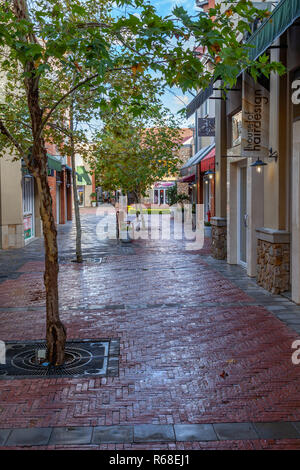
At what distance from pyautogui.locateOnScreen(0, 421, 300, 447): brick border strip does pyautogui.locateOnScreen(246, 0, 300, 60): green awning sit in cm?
482

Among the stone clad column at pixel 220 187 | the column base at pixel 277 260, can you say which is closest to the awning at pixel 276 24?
the column base at pixel 277 260

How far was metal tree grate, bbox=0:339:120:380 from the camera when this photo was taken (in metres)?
5.17

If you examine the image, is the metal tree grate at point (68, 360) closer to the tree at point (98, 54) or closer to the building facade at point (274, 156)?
the tree at point (98, 54)

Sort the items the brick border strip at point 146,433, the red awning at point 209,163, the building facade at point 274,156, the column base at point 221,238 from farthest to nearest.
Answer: the red awning at point 209,163, the column base at point 221,238, the building facade at point 274,156, the brick border strip at point 146,433

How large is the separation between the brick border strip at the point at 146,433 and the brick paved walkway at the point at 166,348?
0.08 metres

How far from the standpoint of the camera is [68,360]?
18.3ft

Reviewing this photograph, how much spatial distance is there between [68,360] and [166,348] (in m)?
1.25

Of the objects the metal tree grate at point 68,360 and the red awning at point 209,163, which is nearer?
the metal tree grate at point 68,360

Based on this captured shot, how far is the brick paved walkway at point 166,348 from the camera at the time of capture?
13.8 ft

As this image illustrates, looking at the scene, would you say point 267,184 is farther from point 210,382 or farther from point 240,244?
point 210,382

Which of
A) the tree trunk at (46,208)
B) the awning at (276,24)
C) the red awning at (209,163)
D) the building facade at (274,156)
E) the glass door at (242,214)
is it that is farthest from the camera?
the red awning at (209,163)

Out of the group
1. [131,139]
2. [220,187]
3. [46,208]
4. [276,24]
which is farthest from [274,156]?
[131,139]

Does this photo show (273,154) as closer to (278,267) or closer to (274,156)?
(274,156)

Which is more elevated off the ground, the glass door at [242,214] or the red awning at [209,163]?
the red awning at [209,163]
